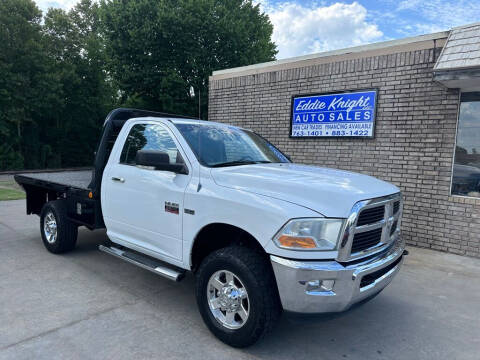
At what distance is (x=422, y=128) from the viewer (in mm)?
6344

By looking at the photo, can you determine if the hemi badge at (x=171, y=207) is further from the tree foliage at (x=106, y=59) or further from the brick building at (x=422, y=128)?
the tree foliage at (x=106, y=59)

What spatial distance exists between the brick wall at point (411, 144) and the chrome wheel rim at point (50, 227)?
16.8ft

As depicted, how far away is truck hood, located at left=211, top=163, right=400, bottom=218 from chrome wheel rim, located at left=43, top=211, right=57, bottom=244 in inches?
133

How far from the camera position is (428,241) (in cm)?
639

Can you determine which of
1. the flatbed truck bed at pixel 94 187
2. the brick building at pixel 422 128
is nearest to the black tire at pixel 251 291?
the flatbed truck bed at pixel 94 187

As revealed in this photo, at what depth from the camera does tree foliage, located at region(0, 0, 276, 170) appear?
704 inches

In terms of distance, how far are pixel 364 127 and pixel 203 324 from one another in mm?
5092

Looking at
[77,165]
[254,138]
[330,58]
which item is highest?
[330,58]

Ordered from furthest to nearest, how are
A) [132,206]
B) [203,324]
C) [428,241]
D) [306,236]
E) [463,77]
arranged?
[428,241] → [463,77] → [132,206] → [203,324] → [306,236]

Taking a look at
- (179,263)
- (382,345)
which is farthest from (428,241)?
(179,263)

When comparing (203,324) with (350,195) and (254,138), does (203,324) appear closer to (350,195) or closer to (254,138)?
(350,195)

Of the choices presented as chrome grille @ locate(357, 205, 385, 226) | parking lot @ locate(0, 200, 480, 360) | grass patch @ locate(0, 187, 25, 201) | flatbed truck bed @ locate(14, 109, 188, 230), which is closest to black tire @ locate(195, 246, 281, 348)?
parking lot @ locate(0, 200, 480, 360)

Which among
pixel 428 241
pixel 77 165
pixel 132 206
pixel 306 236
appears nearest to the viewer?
pixel 306 236

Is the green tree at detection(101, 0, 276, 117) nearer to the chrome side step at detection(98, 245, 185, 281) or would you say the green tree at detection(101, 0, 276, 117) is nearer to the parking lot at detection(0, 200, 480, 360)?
the parking lot at detection(0, 200, 480, 360)
